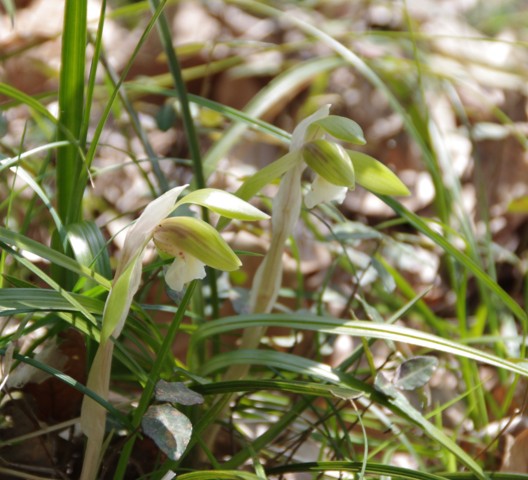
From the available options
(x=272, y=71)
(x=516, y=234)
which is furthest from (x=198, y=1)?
(x=516, y=234)

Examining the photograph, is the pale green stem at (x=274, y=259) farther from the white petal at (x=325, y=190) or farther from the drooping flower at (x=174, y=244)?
the drooping flower at (x=174, y=244)

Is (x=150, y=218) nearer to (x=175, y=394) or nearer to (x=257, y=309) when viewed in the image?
(x=175, y=394)

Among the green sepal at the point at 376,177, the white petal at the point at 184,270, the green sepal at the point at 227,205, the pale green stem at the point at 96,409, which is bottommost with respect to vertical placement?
the pale green stem at the point at 96,409

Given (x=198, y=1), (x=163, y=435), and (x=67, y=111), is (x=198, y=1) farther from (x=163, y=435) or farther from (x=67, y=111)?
(x=163, y=435)

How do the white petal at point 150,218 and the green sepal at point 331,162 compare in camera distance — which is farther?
the green sepal at point 331,162

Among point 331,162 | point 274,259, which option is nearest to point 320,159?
point 331,162

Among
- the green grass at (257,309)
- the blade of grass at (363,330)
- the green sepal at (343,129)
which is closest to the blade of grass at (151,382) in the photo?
the green grass at (257,309)
